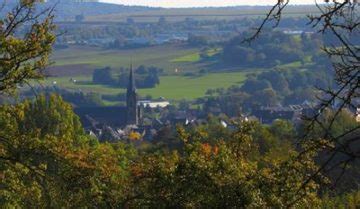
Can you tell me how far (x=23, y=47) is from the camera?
910 cm

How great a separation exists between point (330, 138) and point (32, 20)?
5.46 m

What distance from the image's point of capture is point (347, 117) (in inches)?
2224

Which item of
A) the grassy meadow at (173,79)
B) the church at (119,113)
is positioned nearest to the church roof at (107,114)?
the church at (119,113)

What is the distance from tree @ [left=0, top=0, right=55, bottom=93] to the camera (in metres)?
9.00

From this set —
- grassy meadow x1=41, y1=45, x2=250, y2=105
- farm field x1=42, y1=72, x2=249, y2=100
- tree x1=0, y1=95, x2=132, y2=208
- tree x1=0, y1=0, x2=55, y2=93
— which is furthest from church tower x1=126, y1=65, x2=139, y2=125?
tree x1=0, y1=0, x2=55, y2=93

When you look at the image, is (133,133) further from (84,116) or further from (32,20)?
(32,20)

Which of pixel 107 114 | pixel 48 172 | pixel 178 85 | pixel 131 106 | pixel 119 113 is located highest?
pixel 48 172

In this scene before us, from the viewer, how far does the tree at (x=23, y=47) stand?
9.00 meters

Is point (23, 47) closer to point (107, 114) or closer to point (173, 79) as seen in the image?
point (107, 114)

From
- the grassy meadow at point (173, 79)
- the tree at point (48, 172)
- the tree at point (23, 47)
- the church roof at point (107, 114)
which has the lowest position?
the grassy meadow at point (173, 79)

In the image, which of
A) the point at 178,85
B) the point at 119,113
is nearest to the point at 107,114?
the point at 119,113

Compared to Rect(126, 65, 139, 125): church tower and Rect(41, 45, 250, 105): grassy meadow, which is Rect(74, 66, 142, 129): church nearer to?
Rect(126, 65, 139, 125): church tower

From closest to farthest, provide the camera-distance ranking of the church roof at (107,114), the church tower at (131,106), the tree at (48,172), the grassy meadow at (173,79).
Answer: the tree at (48,172), the church tower at (131,106), the church roof at (107,114), the grassy meadow at (173,79)

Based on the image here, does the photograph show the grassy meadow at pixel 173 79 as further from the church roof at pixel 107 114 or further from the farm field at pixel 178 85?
the church roof at pixel 107 114
